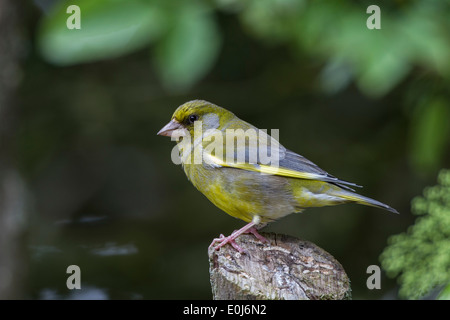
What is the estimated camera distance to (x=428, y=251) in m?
3.10

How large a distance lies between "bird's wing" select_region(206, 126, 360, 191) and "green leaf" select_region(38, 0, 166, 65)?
0.78 m

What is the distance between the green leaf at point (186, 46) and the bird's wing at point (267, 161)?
502 millimetres

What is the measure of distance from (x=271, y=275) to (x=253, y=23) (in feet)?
5.65

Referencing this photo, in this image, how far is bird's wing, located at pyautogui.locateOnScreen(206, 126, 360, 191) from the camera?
357 centimetres

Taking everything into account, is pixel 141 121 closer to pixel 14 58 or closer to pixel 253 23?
pixel 14 58

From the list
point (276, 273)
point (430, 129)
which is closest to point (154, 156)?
point (430, 129)

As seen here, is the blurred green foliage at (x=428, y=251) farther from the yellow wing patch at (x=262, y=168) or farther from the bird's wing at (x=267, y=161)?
the yellow wing patch at (x=262, y=168)

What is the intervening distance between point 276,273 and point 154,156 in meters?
3.76

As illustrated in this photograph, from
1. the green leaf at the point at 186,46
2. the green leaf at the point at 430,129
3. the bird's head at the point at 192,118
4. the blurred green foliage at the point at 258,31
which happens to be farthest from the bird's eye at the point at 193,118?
the green leaf at the point at 430,129

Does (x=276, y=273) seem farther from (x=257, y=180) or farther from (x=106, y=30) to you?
(x=106, y=30)

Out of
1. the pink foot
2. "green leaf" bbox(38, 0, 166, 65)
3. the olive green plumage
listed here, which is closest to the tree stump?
the pink foot

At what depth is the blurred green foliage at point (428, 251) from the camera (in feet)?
9.63

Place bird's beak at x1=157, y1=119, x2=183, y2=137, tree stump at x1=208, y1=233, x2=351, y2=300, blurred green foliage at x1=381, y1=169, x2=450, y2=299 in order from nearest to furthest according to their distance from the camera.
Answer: tree stump at x1=208, y1=233, x2=351, y2=300 → blurred green foliage at x1=381, y1=169, x2=450, y2=299 → bird's beak at x1=157, y1=119, x2=183, y2=137

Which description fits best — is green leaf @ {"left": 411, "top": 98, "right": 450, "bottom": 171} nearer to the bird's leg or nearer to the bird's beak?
the bird's leg
